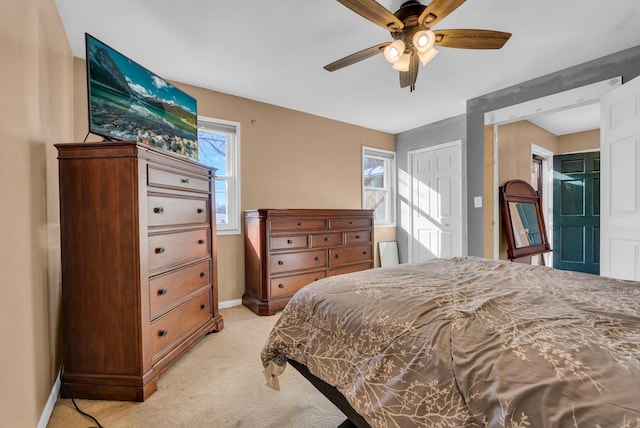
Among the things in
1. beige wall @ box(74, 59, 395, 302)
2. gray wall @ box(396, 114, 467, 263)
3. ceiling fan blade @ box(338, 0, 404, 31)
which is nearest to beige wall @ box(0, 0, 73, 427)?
beige wall @ box(74, 59, 395, 302)

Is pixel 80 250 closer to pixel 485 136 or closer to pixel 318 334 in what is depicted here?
pixel 318 334

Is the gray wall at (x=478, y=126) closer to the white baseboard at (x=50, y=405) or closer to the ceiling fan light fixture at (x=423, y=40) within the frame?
the ceiling fan light fixture at (x=423, y=40)

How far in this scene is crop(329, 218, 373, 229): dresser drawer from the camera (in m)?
3.55

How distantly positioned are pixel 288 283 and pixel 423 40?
2.50 m

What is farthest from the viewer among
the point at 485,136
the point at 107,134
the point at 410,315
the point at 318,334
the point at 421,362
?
the point at 485,136

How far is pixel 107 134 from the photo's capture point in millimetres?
1759

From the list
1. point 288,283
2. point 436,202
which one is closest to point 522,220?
point 436,202

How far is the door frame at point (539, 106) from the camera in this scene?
265 cm

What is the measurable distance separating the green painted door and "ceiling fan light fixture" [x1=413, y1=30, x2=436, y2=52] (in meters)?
4.80

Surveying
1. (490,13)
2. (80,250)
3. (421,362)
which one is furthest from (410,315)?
(490,13)

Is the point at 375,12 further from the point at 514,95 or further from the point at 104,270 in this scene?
the point at 514,95

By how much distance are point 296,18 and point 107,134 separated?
1460 mm

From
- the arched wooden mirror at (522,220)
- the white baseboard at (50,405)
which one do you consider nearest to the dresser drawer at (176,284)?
the white baseboard at (50,405)

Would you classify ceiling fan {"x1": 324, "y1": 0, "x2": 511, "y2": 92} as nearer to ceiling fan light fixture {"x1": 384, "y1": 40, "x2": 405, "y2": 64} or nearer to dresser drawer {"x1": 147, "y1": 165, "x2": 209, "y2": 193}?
ceiling fan light fixture {"x1": 384, "y1": 40, "x2": 405, "y2": 64}
